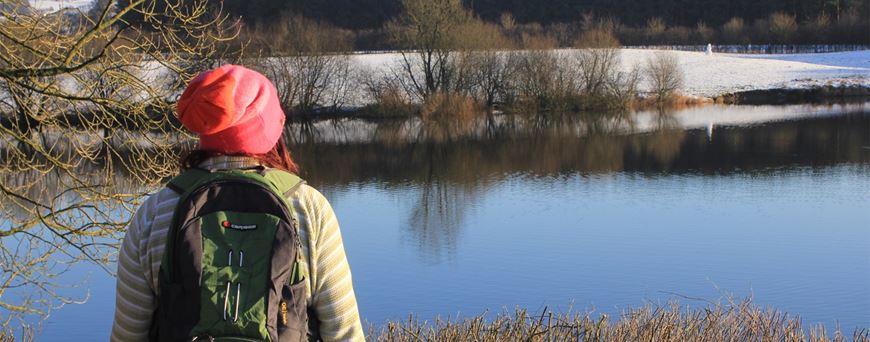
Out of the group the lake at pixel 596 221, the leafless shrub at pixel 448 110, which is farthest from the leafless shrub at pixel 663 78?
the lake at pixel 596 221

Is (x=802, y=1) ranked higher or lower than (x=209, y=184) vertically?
higher

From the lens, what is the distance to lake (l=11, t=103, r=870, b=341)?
830 centimetres

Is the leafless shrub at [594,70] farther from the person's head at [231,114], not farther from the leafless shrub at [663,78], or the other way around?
the person's head at [231,114]

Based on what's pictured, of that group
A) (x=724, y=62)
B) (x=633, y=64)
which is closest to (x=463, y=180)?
(x=633, y=64)

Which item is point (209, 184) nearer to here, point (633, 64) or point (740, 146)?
point (740, 146)

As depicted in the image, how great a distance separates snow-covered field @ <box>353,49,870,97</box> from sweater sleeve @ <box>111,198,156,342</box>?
2687 cm

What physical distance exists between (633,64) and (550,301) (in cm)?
2287

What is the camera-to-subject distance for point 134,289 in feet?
5.51

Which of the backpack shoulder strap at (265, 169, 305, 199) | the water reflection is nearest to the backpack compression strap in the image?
the backpack shoulder strap at (265, 169, 305, 199)

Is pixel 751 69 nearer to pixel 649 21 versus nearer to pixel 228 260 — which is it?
pixel 649 21

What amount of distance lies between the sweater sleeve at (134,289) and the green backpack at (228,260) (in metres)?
0.07

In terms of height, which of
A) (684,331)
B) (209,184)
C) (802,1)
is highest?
(802,1)

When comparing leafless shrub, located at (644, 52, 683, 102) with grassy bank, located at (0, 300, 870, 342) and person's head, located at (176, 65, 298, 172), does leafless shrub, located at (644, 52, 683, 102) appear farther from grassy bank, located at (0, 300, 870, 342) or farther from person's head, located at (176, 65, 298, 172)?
person's head, located at (176, 65, 298, 172)

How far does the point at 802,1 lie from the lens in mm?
45156
